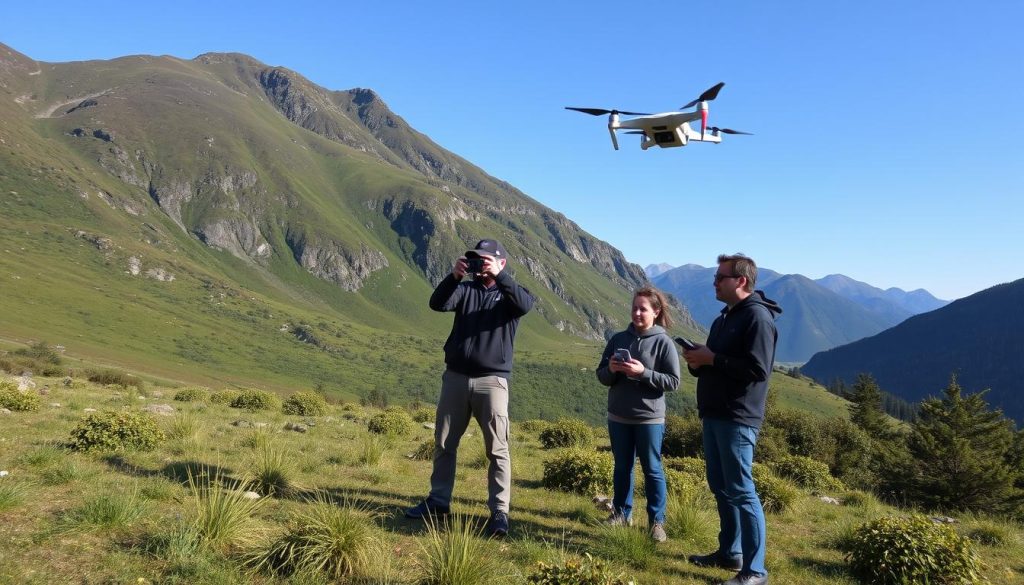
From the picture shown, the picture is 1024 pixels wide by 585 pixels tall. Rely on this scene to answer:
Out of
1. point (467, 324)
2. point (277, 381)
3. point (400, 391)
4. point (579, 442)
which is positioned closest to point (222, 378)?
point (277, 381)

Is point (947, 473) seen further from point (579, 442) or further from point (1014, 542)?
point (1014, 542)

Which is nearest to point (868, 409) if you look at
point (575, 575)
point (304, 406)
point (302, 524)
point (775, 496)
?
point (304, 406)

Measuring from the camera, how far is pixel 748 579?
5242mm

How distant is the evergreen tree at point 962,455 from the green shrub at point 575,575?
64.9 feet

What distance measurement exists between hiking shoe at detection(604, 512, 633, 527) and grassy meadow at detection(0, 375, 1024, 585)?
0.72 ft

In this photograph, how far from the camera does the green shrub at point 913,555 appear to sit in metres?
5.27

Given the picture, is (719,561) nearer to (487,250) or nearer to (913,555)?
(913,555)

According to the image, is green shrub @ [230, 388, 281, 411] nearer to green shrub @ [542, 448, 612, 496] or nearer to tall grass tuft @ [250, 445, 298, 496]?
tall grass tuft @ [250, 445, 298, 496]

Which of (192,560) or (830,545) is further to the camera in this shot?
(830,545)

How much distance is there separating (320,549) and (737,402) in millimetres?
4022

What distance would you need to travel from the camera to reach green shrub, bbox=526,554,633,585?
406 centimetres

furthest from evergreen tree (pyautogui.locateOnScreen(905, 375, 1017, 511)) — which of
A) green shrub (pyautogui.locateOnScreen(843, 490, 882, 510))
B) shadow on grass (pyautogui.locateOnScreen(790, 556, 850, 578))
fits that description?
shadow on grass (pyautogui.locateOnScreen(790, 556, 850, 578))

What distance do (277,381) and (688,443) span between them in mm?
130898

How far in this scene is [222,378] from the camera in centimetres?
11812
